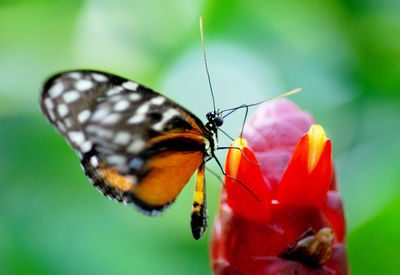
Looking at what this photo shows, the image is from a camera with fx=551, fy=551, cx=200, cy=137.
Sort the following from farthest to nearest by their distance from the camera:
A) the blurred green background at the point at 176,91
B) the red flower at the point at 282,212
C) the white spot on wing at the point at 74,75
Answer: the blurred green background at the point at 176,91, the white spot on wing at the point at 74,75, the red flower at the point at 282,212

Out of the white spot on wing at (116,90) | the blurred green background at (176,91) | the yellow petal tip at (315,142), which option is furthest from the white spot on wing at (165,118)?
the blurred green background at (176,91)

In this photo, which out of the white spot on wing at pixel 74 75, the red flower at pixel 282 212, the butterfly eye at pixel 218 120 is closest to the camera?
the red flower at pixel 282 212

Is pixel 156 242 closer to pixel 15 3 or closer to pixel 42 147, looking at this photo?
pixel 42 147

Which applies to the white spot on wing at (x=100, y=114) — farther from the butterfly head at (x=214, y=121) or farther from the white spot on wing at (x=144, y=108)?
the butterfly head at (x=214, y=121)

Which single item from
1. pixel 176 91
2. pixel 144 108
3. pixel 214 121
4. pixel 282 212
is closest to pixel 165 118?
pixel 144 108

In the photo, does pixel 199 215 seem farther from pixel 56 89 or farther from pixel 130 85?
pixel 56 89

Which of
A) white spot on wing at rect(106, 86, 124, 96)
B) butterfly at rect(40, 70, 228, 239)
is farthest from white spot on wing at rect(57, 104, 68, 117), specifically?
white spot on wing at rect(106, 86, 124, 96)

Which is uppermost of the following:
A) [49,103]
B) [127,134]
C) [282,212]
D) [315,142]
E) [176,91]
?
[176,91]
